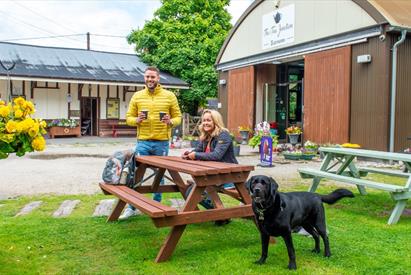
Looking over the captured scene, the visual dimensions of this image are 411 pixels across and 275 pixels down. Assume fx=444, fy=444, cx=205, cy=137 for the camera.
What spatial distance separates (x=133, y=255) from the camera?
3941 mm

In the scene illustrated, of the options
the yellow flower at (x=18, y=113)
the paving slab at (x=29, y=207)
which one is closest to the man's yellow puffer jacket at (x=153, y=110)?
the paving slab at (x=29, y=207)

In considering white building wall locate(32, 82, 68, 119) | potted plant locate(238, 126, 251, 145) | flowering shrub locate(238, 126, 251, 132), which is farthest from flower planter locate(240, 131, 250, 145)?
white building wall locate(32, 82, 68, 119)

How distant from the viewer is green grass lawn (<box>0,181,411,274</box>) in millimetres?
3631

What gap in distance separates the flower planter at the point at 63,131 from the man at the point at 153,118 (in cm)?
1792

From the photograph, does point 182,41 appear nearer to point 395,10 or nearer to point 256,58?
point 256,58

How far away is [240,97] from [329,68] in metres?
5.57

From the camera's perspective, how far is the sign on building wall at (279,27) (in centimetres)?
1498

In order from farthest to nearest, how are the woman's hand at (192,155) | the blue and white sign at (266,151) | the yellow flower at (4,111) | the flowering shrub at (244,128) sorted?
the flowering shrub at (244,128) < the blue and white sign at (266,151) < the woman's hand at (192,155) < the yellow flower at (4,111)

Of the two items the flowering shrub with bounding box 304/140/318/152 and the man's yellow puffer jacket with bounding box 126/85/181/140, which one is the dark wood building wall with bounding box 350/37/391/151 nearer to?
the flowering shrub with bounding box 304/140/318/152

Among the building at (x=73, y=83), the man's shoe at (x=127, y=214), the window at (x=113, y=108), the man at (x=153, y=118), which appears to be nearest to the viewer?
the man's shoe at (x=127, y=214)

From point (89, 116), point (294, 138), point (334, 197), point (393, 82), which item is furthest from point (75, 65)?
point (334, 197)

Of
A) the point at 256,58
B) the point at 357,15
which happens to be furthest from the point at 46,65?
the point at 357,15

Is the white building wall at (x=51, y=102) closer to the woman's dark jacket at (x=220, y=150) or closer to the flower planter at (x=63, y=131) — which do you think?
the flower planter at (x=63, y=131)

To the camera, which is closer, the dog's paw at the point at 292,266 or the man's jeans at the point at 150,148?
the dog's paw at the point at 292,266
